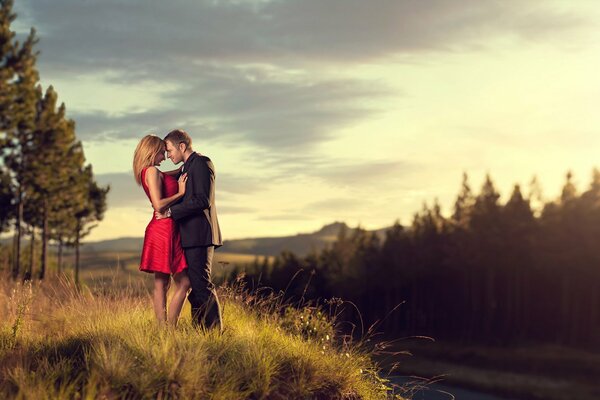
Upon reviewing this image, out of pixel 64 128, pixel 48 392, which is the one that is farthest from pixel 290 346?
pixel 64 128

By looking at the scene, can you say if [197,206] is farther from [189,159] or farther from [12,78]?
[12,78]

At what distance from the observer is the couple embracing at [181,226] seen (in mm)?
8336

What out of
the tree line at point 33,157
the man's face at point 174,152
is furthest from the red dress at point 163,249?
the tree line at point 33,157

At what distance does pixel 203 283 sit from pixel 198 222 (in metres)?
0.70

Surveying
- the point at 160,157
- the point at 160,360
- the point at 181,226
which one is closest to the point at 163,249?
the point at 181,226

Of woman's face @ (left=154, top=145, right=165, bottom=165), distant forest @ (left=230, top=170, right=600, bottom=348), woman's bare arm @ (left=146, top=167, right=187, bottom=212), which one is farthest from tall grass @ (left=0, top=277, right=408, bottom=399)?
distant forest @ (left=230, top=170, right=600, bottom=348)

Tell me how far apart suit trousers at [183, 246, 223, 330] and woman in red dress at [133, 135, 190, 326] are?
150 mm

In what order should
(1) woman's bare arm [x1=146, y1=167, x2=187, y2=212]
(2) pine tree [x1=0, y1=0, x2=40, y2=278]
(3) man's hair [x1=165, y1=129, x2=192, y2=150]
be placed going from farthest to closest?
(2) pine tree [x1=0, y1=0, x2=40, y2=278] < (3) man's hair [x1=165, y1=129, x2=192, y2=150] < (1) woman's bare arm [x1=146, y1=167, x2=187, y2=212]

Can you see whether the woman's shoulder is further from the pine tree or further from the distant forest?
the distant forest

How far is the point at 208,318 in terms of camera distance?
8391mm

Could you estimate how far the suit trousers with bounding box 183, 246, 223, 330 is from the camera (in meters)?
8.34

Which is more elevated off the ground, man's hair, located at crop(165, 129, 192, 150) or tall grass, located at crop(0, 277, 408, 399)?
man's hair, located at crop(165, 129, 192, 150)

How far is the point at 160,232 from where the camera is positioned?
335 inches

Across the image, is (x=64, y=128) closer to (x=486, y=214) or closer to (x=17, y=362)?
(x=486, y=214)
